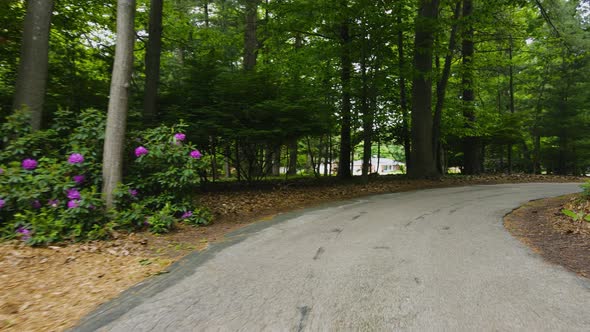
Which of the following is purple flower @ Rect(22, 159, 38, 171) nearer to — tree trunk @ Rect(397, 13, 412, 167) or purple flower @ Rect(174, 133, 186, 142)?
purple flower @ Rect(174, 133, 186, 142)

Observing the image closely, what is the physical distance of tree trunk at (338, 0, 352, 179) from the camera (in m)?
13.5

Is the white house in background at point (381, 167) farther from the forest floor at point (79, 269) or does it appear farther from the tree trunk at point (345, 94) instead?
the forest floor at point (79, 269)

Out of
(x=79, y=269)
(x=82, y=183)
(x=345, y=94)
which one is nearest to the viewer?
(x=79, y=269)

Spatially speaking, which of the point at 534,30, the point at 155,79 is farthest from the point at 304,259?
the point at 534,30

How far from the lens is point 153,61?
10.4 metres

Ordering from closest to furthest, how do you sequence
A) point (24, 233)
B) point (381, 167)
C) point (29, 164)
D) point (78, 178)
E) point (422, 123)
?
point (24, 233) < point (29, 164) < point (78, 178) < point (422, 123) < point (381, 167)

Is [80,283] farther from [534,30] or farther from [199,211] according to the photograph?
[534,30]

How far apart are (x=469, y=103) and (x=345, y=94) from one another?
30.1 feet

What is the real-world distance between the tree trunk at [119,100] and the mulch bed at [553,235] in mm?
7054

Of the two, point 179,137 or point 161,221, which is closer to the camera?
point 161,221

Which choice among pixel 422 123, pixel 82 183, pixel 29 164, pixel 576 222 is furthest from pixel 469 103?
pixel 29 164

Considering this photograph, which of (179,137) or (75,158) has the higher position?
(179,137)

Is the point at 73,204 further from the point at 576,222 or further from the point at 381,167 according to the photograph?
the point at 381,167

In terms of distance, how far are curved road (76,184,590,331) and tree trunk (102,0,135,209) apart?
2.56 meters
